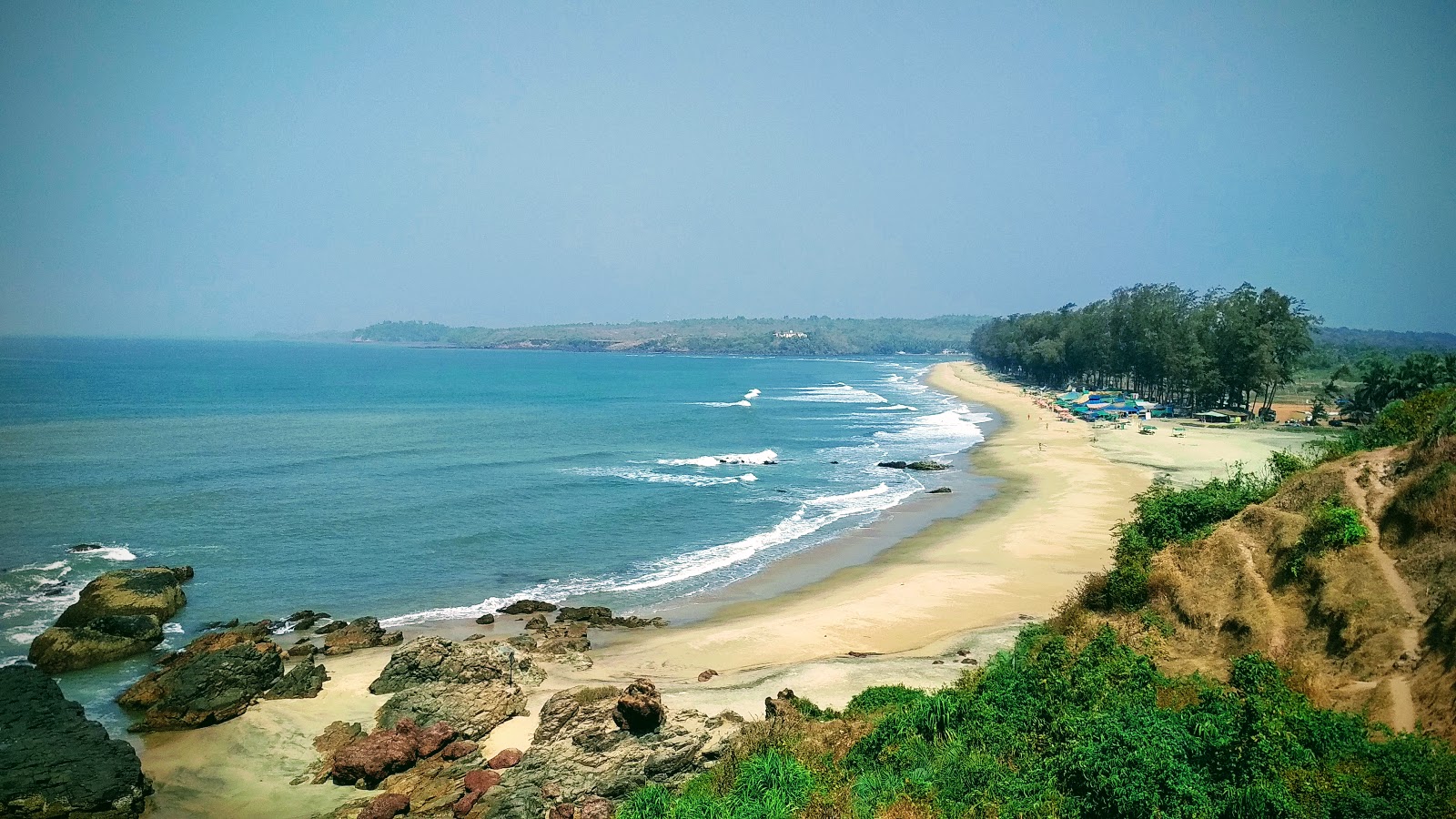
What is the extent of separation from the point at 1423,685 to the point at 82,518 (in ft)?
172

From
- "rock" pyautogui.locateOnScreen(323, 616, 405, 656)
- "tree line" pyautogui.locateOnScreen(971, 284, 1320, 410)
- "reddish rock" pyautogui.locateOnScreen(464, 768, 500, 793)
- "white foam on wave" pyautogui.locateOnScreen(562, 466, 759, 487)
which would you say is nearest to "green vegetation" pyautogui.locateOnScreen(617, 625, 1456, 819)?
"reddish rock" pyautogui.locateOnScreen(464, 768, 500, 793)

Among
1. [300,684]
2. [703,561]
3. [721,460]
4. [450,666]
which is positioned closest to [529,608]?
[450,666]

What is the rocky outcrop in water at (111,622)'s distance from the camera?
23.8m

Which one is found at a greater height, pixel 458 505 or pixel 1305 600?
pixel 1305 600

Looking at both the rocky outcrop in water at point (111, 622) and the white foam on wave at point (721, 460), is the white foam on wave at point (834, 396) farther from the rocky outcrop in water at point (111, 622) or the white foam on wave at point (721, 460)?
the rocky outcrop in water at point (111, 622)

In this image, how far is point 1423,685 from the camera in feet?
39.7

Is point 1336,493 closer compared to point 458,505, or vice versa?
point 1336,493

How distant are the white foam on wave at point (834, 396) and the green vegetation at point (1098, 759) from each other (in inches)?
3916

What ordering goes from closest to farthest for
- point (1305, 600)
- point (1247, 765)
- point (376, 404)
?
1. point (1247, 765)
2. point (1305, 600)
3. point (376, 404)

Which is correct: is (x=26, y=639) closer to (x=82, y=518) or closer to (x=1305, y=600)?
(x=82, y=518)

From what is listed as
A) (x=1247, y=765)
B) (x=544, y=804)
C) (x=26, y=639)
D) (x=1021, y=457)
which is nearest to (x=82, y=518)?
(x=26, y=639)

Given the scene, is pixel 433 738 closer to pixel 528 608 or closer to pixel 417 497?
pixel 528 608

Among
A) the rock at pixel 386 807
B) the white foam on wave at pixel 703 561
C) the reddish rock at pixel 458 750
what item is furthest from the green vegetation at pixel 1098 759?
the white foam on wave at pixel 703 561

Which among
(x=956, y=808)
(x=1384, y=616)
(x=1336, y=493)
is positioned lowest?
(x=956, y=808)
